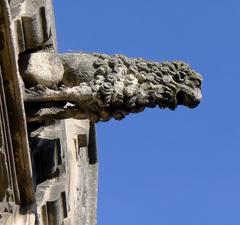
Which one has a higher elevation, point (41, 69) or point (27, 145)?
point (41, 69)

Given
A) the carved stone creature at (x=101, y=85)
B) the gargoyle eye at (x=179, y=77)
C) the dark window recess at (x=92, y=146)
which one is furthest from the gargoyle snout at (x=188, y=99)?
the dark window recess at (x=92, y=146)

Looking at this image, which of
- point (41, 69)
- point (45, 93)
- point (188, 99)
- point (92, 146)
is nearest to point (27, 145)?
point (45, 93)

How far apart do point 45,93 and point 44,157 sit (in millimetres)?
1000

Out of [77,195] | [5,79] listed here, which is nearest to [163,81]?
[5,79]

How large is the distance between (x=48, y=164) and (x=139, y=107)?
1277 mm

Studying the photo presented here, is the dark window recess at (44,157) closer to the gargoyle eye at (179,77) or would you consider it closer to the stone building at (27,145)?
the stone building at (27,145)

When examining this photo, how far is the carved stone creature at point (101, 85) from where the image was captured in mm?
8531

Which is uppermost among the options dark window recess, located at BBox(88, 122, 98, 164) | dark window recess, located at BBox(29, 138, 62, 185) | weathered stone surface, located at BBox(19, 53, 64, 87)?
weathered stone surface, located at BBox(19, 53, 64, 87)

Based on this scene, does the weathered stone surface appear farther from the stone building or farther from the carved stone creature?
the stone building

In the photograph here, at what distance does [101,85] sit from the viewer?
8586mm

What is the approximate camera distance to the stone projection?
26.9 ft

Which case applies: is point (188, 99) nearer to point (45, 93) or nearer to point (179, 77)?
point (179, 77)

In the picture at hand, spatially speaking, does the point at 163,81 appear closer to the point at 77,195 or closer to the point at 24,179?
the point at 24,179

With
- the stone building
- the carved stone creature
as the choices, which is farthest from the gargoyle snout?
the stone building
